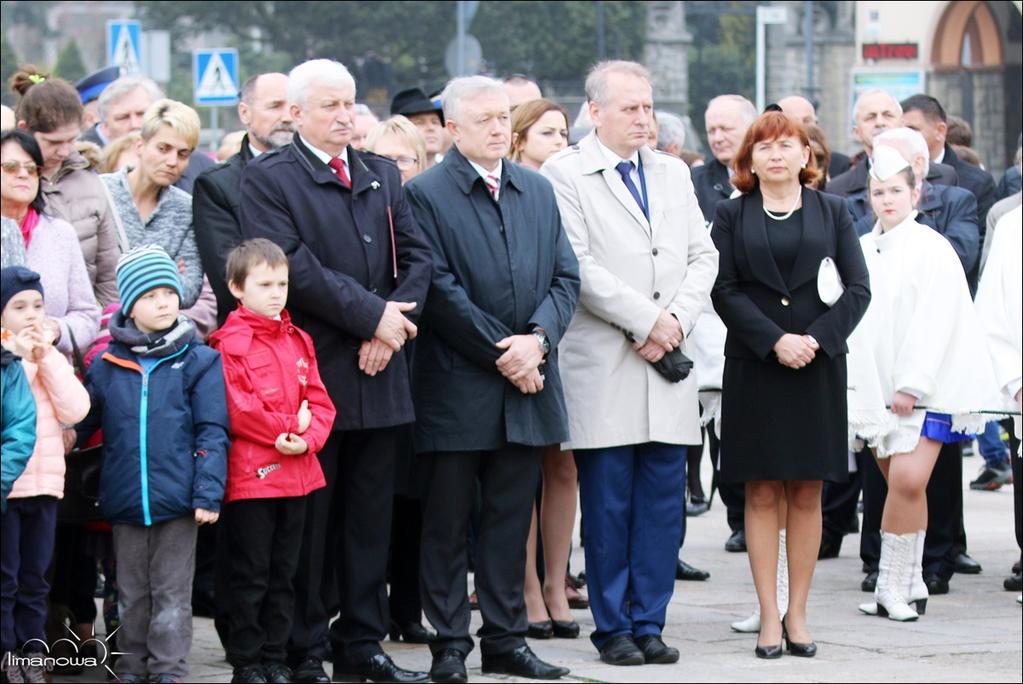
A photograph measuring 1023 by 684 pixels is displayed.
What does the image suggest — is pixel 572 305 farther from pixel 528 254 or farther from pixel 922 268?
pixel 922 268

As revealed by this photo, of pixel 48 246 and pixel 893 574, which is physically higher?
pixel 48 246

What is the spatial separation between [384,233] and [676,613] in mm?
2460

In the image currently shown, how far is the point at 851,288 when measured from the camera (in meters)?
8.09

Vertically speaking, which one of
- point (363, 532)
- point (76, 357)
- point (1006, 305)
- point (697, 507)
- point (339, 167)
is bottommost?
point (697, 507)

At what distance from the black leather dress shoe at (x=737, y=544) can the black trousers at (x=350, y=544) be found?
11.8ft

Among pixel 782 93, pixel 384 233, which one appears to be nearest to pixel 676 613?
pixel 384 233

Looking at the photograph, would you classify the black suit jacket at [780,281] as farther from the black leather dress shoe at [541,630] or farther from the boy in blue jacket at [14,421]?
the boy in blue jacket at [14,421]

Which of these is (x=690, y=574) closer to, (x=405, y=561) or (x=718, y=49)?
(x=405, y=561)

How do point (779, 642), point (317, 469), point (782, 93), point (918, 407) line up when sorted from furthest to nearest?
point (782, 93) < point (918, 407) < point (779, 642) < point (317, 469)

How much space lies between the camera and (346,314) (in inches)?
288

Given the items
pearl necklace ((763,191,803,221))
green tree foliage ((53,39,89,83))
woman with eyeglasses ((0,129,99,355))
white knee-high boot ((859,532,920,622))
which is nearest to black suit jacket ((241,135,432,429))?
woman with eyeglasses ((0,129,99,355))

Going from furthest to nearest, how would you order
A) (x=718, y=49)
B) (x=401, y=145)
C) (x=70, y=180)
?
(x=718, y=49)
(x=401, y=145)
(x=70, y=180)

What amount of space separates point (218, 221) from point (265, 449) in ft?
3.40

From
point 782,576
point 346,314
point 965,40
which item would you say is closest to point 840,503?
point 782,576
